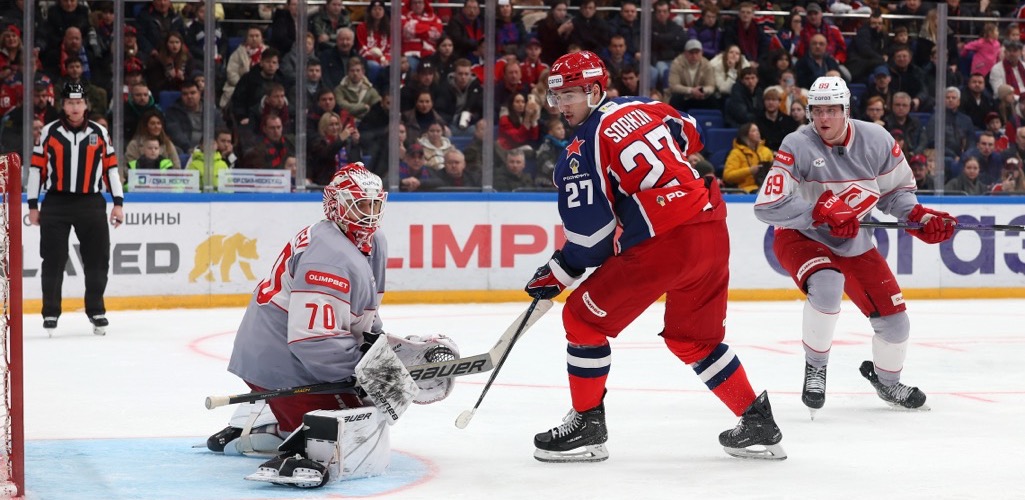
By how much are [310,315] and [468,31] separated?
5.78 meters

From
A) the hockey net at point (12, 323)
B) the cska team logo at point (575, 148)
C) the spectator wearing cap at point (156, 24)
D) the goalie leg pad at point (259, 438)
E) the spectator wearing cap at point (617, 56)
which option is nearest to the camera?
the hockey net at point (12, 323)

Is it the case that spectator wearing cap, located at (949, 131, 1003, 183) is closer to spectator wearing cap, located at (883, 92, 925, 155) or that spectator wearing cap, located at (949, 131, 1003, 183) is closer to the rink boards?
the rink boards

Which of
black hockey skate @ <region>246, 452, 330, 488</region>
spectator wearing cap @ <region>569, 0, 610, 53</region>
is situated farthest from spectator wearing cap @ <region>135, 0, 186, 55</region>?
black hockey skate @ <region>246, 452, 330, 488</region>

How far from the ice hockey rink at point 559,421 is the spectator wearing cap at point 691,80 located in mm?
2635

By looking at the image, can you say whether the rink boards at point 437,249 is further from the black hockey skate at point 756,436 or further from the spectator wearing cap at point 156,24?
the black hockey skate at point 756,436

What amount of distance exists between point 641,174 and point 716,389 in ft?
2.32

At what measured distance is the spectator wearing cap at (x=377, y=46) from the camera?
28.9 ft

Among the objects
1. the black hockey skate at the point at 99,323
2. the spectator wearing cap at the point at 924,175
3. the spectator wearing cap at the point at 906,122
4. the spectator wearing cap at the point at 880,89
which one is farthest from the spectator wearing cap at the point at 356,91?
the spectator wearing cap at the point at 924,175

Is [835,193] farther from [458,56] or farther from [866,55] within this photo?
[866,55]

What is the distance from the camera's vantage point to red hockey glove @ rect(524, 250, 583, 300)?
3836 millimetres

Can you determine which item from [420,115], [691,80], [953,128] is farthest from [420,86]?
[953,128]

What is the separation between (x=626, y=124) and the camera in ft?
12.4

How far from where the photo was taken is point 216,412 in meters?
4.74

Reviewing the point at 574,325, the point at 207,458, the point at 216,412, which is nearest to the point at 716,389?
Result: the point at 574,325
